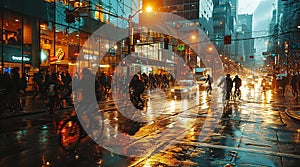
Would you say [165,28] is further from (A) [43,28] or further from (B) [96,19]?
(A) [43,28]

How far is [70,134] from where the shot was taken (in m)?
7.84

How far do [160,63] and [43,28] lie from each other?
33.3 m

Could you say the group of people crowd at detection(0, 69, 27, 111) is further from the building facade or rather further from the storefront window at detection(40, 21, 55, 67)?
the storefront window at detection(40, 21, 55, 67)

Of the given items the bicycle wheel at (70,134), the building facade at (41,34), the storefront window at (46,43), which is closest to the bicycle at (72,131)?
the bicycle wheel at (70,134)

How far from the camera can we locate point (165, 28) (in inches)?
2514

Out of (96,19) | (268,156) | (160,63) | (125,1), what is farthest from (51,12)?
(160,63)

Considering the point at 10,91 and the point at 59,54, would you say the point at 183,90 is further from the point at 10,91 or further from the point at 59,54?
the point at 10,91

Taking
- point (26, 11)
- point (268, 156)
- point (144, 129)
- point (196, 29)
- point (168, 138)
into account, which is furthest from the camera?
point (196, 29)

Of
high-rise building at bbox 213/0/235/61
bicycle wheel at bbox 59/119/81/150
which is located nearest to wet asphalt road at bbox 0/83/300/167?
bicycle wheel at bbox 59/119/81/150

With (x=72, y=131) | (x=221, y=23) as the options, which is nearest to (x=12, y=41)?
(x=72, y=131)

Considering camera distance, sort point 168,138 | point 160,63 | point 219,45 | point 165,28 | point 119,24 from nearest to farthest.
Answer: point 168,138, point 119,24, point 160,63, point 165,28, point 219,45

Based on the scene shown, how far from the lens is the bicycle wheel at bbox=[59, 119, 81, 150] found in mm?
6988

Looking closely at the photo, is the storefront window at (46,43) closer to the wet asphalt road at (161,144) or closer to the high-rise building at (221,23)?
the wet asphalt road at (161,144)

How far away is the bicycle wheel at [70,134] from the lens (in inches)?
275
